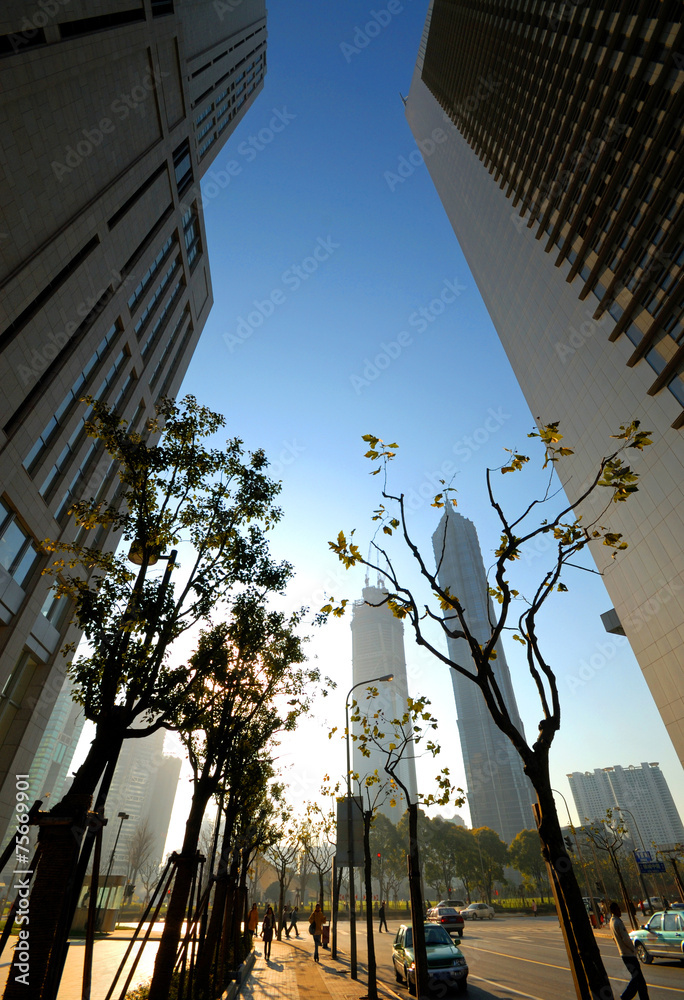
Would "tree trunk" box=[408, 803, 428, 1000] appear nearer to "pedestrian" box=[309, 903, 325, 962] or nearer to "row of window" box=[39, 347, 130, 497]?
"pedestrian" box=[309, 903, 325, 962]

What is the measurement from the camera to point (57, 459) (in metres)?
18.6

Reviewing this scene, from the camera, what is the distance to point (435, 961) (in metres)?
12.7

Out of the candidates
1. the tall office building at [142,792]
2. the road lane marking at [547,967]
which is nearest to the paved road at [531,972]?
the road lane marking at [547,967]

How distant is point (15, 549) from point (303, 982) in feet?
52.9

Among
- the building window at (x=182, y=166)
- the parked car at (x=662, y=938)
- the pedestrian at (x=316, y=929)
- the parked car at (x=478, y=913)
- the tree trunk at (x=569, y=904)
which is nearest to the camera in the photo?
the tree trunk at (x=569, y=904)

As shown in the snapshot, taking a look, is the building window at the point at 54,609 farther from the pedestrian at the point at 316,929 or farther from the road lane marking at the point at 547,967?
the road lane marking at the point at 547,967

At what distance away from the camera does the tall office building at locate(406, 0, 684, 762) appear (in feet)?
59.7

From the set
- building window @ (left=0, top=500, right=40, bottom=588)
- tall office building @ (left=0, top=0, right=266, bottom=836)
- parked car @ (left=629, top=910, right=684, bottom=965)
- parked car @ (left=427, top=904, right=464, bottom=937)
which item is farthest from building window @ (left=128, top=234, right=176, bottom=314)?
parked car @ (left=427, top=904, right=464, bottom=937)

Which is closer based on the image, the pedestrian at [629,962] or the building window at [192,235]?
the pedestrian at [629,962]

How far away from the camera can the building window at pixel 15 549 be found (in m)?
15.8

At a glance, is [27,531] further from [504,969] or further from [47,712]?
[504,969]

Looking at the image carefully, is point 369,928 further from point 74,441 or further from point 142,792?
point 142,792

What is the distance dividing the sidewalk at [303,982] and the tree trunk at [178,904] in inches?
159

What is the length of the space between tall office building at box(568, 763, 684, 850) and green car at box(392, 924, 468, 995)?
156 m
